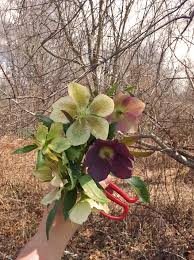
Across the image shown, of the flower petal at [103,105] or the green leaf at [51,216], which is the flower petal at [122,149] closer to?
the flower petal at [103,105]

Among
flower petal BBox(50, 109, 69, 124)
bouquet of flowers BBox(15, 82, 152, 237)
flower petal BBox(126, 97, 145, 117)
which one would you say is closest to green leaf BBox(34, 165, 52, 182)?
bouquet of flowers BBox(15, 82, 152, 237)

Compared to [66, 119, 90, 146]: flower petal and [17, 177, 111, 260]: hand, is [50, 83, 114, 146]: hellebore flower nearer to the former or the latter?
[66, 119, 90, 146]: flower petal

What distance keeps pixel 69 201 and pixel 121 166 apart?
140 mm

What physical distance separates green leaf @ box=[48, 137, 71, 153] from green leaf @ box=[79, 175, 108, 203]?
0.07 meters

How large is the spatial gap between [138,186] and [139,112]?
0.57 feet

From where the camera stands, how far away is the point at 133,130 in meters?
1.00

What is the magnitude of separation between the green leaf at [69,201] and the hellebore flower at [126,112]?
0.17m

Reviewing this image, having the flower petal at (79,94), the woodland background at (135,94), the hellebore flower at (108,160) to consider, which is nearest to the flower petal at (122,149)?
the hellebore flower at (108,160)

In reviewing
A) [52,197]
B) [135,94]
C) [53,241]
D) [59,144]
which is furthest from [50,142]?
[135,94]

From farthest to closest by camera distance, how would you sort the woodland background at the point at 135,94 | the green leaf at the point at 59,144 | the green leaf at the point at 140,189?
the woodland background at the point at 135,94
the green leaf at the point at 140,189
the green leaf at the point at 59,144

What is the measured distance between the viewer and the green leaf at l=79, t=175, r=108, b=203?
938 millimetres

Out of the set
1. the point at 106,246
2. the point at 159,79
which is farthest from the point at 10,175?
the point at 159,79

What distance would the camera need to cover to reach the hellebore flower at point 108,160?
97 centimetres

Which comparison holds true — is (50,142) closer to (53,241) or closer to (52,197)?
(52,197)
